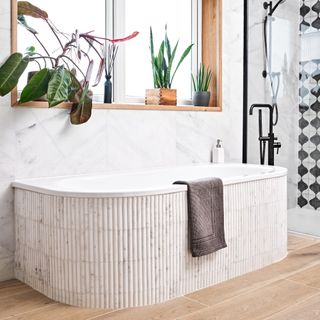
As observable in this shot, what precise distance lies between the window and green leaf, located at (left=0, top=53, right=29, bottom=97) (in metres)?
0.92

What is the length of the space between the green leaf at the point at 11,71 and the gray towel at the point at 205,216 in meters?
1.01

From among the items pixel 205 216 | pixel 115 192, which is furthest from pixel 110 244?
pixel 205 216

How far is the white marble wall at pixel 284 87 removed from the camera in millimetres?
3803

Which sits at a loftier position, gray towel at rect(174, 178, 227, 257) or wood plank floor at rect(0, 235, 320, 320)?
gray towel at rect(174, 178, 227, 257)

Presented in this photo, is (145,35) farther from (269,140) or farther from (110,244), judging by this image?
(110,244)

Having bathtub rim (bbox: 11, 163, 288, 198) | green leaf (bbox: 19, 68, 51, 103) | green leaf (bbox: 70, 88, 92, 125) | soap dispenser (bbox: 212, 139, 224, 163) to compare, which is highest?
green leaf (bbox: 19, 68, 51, 103)

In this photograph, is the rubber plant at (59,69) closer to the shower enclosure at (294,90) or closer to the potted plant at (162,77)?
the potted plant at (162,77)

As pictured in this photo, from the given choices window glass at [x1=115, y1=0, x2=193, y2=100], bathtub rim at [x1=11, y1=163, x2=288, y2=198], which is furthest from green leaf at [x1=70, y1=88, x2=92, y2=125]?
window glass at [x1=115, y1=0, x2=193, y2=100]

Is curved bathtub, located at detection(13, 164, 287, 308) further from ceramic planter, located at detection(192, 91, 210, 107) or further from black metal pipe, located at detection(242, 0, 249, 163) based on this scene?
black metal pipe, located at detection(242, 0, 249, 163)

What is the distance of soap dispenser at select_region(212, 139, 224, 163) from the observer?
12.1ft

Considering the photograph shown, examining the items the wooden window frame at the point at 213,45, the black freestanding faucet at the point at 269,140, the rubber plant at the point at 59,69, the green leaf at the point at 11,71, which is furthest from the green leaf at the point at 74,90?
the black freestanding faucet at the point at 269,140

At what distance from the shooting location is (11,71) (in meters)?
2.49

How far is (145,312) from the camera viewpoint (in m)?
2.21

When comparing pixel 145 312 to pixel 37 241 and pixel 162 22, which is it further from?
pixel 162 22
